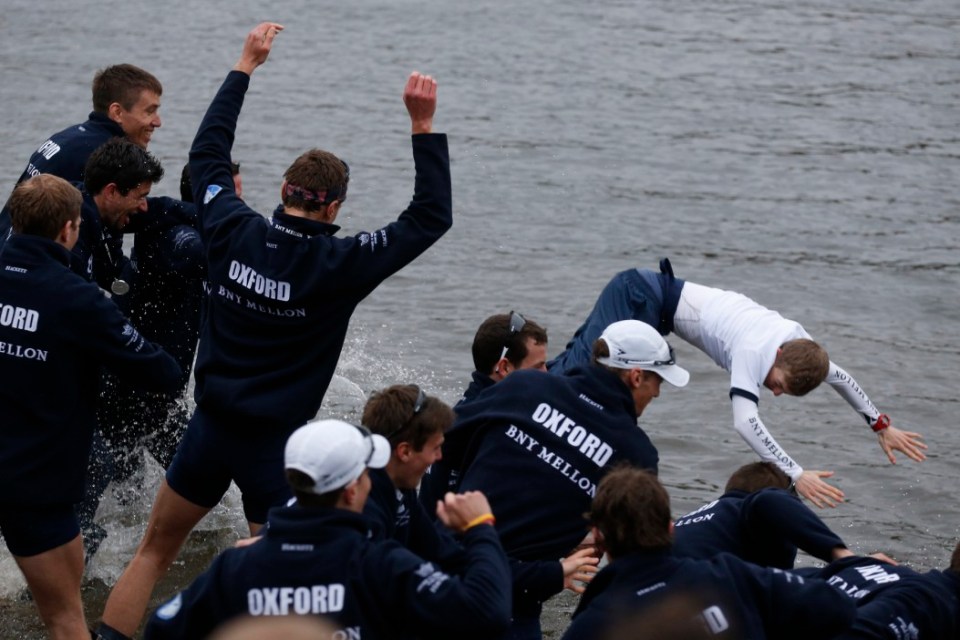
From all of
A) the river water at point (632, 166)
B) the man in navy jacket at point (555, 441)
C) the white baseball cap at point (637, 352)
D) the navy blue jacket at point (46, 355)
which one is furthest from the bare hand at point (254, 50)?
the river water at point (632, 166)

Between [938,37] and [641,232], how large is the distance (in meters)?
9.04

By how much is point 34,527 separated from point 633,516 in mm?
2620

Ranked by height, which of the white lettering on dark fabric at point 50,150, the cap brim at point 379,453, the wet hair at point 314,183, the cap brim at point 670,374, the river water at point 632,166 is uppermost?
the wet hair at point 314,183

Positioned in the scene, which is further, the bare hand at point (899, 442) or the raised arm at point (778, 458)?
the bare hand at point (899, 442)

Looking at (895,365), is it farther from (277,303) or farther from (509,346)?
(277,303)

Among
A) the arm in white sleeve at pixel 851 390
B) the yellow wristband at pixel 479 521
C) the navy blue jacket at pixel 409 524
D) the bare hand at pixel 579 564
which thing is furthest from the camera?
→ the arm in white sleeve at pixel 851 390

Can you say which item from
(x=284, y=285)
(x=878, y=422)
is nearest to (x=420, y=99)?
(x=284, y=285)

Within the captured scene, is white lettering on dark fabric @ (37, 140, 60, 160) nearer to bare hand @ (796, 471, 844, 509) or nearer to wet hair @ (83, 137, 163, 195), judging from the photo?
wet hair @ (83, 137, 163, 195)

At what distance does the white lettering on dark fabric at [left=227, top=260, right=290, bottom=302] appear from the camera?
18.8 ft

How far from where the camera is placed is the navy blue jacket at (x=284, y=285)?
18.8ft

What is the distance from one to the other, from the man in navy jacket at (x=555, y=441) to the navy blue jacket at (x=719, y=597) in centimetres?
91

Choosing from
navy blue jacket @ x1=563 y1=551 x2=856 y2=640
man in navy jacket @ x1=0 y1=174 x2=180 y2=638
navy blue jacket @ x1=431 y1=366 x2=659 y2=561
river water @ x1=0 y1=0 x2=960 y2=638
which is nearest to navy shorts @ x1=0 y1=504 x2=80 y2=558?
man in navy jacket @ x1=0 y1=174 x2=180 y2=638

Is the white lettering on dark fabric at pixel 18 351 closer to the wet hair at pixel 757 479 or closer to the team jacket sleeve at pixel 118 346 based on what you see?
the team jacket sleeve at pixel 118 346

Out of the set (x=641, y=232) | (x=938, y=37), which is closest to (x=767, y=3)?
(x=938, y=37)
